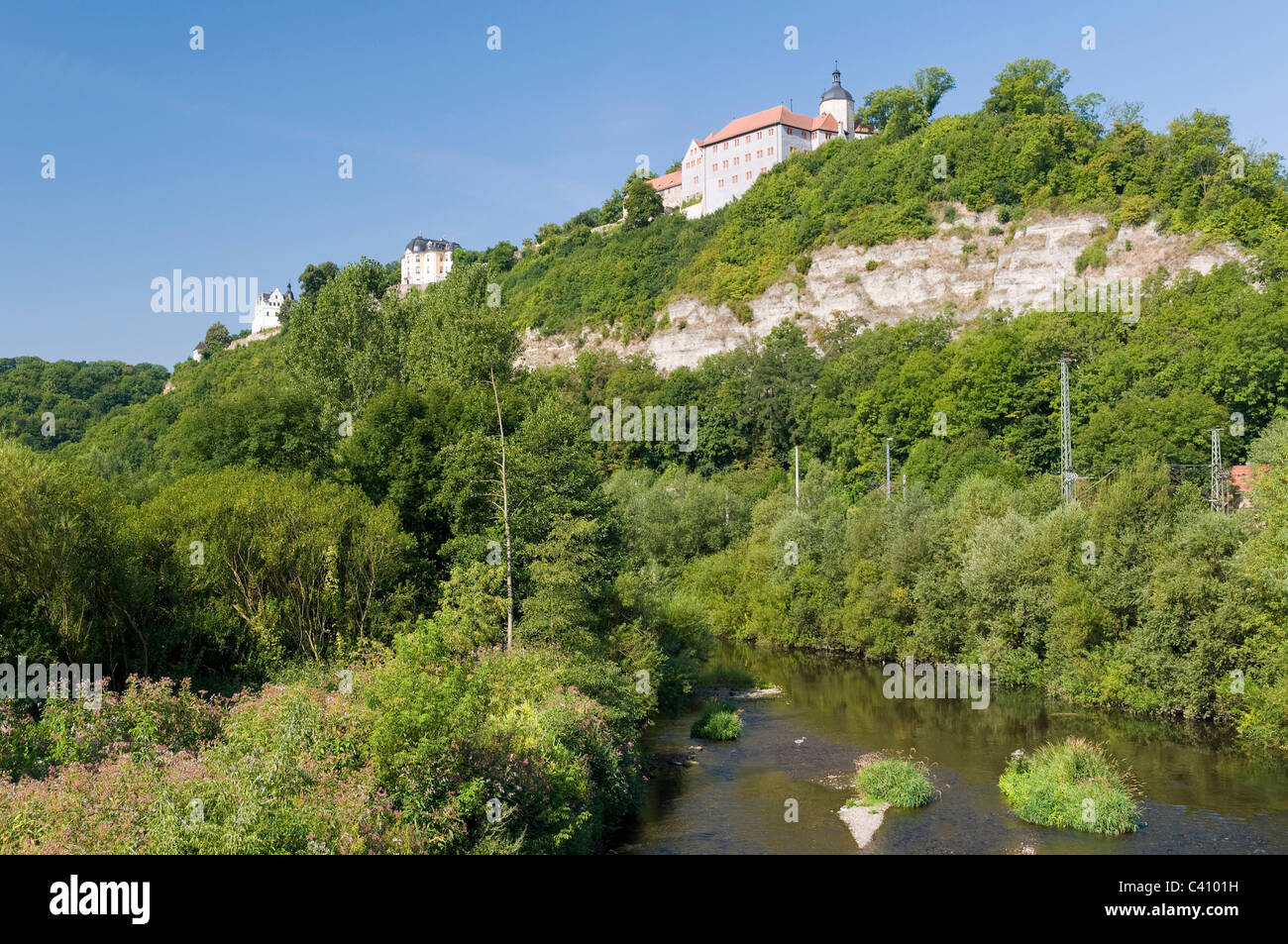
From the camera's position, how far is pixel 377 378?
45094mm

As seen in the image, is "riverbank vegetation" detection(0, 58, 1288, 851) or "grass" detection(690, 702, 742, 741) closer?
"riverbank vegetation" detection(0, 58, 1288, 851)

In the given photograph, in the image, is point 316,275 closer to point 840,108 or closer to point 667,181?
point 667,181

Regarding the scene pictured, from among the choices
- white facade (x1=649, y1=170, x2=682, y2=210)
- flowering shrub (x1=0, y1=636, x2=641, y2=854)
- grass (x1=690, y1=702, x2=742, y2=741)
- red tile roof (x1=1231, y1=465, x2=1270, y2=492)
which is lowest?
grass (x1=690, y1=702, x2=742, y2=741)

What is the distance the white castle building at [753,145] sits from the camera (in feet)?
441

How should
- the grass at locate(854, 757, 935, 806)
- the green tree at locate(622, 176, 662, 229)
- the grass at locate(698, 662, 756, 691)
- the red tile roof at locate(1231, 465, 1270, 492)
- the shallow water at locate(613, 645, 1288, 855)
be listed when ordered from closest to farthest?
the shallow water at locate(613, 645, 1288, 855) → the grass at locate(854, 757, 935, 806) → the red tile roof at locate(1231, 465, 1270, 492) → the grass at locate(698, 662, 756, 691) → the green tree at locate(622, 176, 662, 229)

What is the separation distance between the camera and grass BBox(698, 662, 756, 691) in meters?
42.5

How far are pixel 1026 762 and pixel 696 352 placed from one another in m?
90.1

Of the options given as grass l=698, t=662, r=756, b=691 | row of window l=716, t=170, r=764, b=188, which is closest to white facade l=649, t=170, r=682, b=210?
row of window l=716, t=170, r=764, b=188

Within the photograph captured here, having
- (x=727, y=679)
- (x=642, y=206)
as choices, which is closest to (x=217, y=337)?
(x=642, y=206)

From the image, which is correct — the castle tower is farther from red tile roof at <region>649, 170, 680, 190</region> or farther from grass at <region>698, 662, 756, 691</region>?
grass at <region>698, 662, 756, 691</region>

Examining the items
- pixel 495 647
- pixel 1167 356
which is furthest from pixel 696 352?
pixel 495 647

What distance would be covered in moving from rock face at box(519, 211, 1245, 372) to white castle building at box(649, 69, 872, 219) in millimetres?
30429

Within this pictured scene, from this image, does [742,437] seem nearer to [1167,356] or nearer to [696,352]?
[696,352]

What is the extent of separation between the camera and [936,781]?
27203 mm
